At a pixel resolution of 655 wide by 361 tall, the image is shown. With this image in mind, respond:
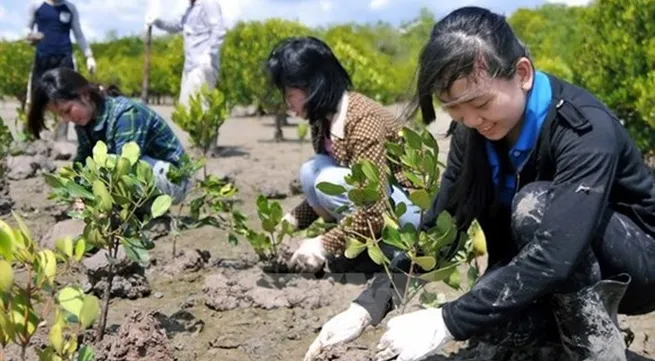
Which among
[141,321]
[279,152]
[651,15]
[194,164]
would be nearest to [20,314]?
[141,321]

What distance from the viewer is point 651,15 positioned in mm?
4625

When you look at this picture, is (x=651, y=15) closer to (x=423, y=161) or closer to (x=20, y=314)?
(x=423, y=161)

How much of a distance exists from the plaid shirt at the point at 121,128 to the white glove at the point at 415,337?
189 centimetres

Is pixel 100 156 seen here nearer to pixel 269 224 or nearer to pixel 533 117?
pixel 269 224

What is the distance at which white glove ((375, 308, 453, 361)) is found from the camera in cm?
166

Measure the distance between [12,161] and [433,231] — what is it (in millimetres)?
4194

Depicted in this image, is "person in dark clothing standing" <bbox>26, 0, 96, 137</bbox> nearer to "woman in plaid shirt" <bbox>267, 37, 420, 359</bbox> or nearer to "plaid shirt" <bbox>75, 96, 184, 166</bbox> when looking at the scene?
"plaid shirt" <bbox>75, 96, 184, 166</bbox>

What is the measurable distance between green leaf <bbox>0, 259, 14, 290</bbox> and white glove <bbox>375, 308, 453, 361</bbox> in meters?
0.76

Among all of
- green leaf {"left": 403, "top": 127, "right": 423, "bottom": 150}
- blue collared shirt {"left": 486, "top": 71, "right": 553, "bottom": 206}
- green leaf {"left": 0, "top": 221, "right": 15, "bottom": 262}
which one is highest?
blue collared shirt {"left": 486, "top": 71, "right": 553, "bottom": 206}

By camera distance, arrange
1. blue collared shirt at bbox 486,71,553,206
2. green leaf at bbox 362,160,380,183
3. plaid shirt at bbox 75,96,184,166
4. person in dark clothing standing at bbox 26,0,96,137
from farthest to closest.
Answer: person in dark clothing standing at bbox 26,0,96,137 < plaid shirt at bbox 75,96,184,166 < green leaf at bbox 362,160,380,183 < blue collared shirt at bbox 486,71,553,206

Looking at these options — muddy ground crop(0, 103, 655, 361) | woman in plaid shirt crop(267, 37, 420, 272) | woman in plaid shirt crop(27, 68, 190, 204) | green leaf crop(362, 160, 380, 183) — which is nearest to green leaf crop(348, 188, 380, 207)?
green leaf crop(362, 160, 380, 183)

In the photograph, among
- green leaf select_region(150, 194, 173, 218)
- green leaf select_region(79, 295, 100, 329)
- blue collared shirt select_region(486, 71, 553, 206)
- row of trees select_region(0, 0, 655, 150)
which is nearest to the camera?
green leaf select_region(79, 295, 100, 329)

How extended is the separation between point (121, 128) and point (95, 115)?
122 millimetres

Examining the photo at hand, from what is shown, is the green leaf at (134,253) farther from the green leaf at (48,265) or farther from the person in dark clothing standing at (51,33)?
the person in dark clothing standing at (51,33)
